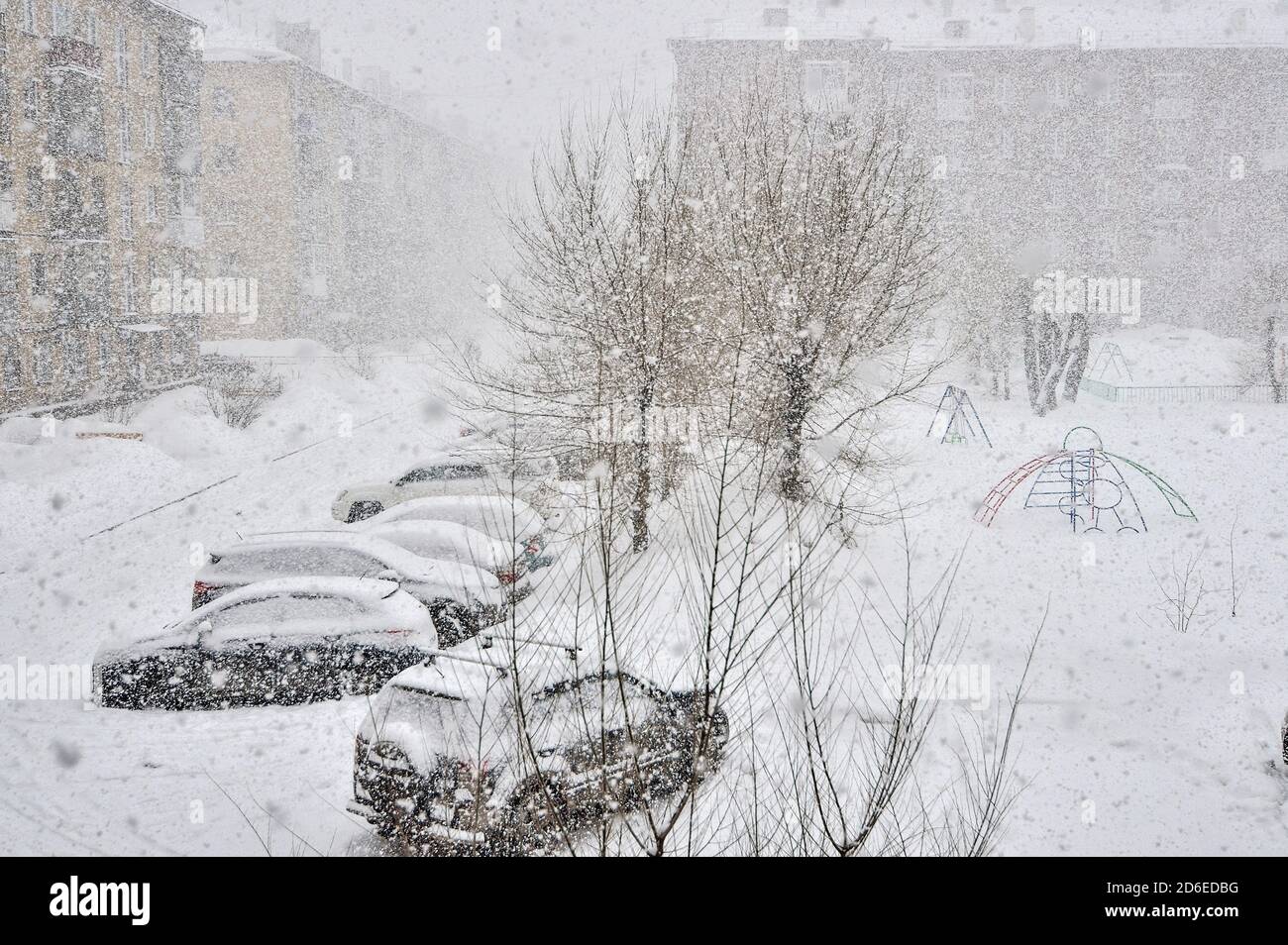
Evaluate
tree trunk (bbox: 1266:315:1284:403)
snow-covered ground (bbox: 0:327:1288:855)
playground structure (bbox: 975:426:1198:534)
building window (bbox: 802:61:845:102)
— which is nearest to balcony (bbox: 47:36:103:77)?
snow-covered ground (bbox: 0:327:1288:855)

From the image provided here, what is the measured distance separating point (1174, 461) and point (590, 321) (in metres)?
16.7

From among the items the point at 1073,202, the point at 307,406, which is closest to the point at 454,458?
the point at 307,406

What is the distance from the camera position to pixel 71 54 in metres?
25.7

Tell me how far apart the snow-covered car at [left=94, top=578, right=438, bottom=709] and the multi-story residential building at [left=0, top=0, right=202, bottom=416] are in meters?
20.8

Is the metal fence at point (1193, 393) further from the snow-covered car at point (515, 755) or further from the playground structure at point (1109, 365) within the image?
the snow-covered car at point (515, 755)

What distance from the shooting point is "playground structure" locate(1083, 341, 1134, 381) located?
1417 inches

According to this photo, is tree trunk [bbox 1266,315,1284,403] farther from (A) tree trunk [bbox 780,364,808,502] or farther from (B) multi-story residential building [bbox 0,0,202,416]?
(B) multi-story residential building [bbox 0,0,202,416]

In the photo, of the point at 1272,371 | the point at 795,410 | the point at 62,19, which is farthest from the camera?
the point at 1272,371

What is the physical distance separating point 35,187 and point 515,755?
29310 mm

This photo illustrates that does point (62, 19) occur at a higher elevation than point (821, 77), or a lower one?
lower

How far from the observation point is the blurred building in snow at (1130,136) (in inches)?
1724

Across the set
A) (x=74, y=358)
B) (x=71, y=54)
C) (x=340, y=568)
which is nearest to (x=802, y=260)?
(x=340, y=568)

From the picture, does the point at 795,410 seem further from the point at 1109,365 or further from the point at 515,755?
the point at 1109,365
